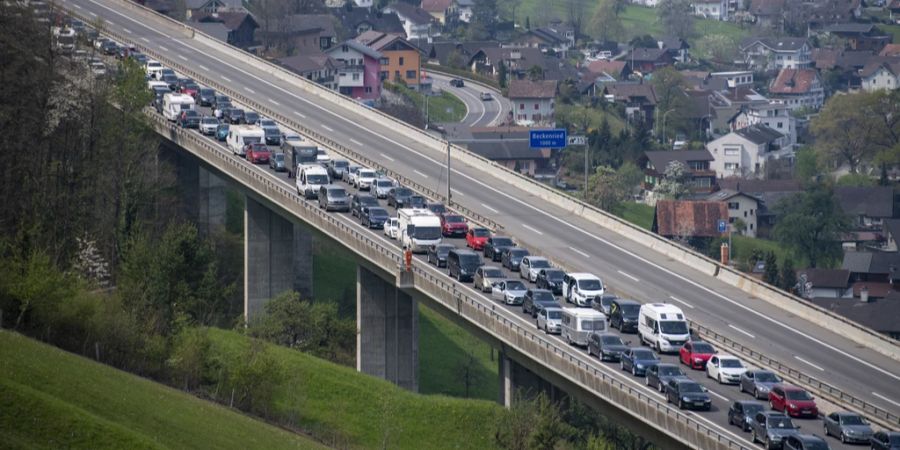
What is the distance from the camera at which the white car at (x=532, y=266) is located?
70000 mm

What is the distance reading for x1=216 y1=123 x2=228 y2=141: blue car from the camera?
9775 cm

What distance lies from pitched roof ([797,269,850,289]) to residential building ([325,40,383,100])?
59.0 metres

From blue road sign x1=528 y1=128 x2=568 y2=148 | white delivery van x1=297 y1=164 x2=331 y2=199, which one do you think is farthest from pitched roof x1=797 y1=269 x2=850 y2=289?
white delivery van x1=297 y1=164 x2=331 y2=199

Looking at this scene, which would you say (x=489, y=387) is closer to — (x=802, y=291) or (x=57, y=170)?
(x=57, y=170)

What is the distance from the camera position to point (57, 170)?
8181cm

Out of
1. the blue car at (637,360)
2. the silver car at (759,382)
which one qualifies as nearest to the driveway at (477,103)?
the blue car at (637,360)

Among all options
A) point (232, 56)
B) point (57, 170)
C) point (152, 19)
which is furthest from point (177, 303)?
point (152, 19)

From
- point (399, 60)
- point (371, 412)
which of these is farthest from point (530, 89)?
point (371, 412)

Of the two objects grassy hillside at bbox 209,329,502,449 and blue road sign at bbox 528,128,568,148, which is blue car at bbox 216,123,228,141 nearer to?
blue road sign at bbox 528,128,568,148

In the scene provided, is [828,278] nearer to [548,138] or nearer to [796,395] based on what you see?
[548,138]

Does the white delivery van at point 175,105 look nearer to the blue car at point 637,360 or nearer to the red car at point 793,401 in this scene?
the blue car at point 637,360

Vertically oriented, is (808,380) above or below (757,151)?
above

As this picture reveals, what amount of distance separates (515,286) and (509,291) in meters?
0.49

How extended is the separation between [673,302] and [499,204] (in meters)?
21.0
